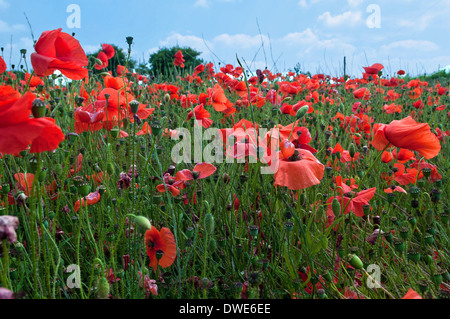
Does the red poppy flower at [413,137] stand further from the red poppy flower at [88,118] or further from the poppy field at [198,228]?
the red poppy flower at [88,118]

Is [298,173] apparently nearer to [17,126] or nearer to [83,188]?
[83,188]

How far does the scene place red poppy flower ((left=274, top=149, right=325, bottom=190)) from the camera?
3.00 feet

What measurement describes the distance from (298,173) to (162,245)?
0.45 meters

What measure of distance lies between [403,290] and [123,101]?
118cm

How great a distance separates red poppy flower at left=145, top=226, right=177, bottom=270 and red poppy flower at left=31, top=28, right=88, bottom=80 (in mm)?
480

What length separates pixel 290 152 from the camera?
100cm

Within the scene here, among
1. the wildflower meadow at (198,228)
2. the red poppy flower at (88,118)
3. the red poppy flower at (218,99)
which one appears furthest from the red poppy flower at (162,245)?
the red poppy flower at (218,99)

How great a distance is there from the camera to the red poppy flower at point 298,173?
91 centimetres

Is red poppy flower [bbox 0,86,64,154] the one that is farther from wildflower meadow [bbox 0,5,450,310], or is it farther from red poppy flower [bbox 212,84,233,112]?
red poppy flower [bbox 212,84,233,112]

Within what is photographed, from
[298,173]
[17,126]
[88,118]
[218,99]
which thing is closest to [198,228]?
[298,173]

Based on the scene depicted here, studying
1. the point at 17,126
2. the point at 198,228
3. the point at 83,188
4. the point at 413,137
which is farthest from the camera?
the point at 198,228

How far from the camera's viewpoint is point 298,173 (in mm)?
933
